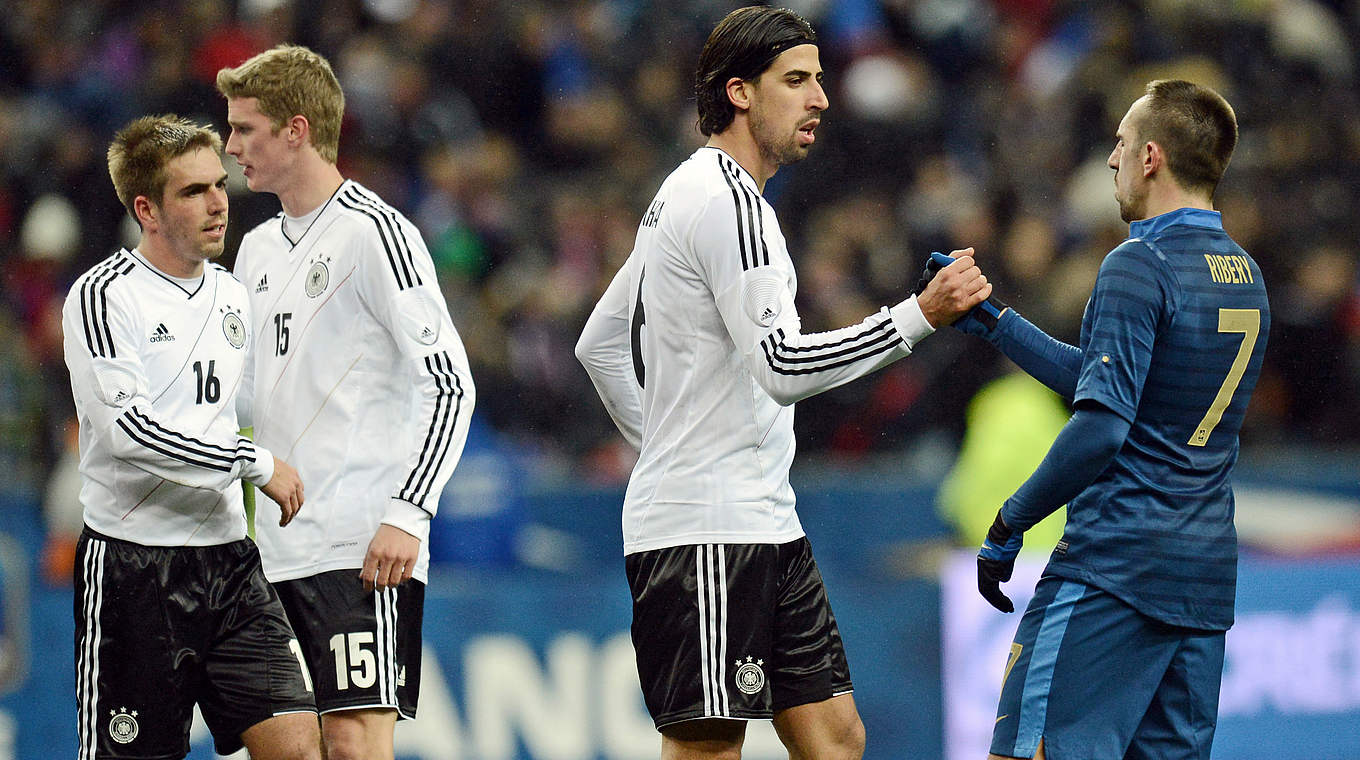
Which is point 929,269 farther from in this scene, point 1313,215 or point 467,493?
point 1313,215

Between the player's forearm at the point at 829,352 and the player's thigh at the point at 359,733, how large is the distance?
145cm

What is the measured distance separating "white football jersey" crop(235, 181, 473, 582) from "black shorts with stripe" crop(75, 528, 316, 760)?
7.8 inches

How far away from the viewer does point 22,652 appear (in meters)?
7.02

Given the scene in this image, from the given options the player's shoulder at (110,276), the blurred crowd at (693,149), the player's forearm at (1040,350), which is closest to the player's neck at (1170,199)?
the player's forearm at (1040,350)

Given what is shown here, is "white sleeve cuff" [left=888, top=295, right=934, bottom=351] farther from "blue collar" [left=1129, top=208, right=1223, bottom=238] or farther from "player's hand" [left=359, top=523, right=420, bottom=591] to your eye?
"player's hand" [left=359, top=523, right=420, bottom=591]

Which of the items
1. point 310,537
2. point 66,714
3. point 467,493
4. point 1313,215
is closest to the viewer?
point 310,537

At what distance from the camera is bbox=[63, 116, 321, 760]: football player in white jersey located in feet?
14.1

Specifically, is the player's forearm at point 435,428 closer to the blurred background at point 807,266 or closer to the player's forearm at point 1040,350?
the player's forearm at point 1040,350

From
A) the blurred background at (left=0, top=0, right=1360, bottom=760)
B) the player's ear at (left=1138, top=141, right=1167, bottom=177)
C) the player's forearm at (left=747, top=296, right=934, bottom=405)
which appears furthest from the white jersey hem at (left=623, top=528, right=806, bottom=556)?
the blurred background at (left=0, top=0, right=1360, bottom=760)

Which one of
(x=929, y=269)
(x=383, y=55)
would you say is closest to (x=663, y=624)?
(x=929, y=269)

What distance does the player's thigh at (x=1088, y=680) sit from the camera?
3881 millimetres

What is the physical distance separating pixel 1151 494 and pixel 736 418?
1.00 m

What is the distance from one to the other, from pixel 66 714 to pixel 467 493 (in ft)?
7.52

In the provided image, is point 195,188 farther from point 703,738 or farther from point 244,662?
point 703,738
